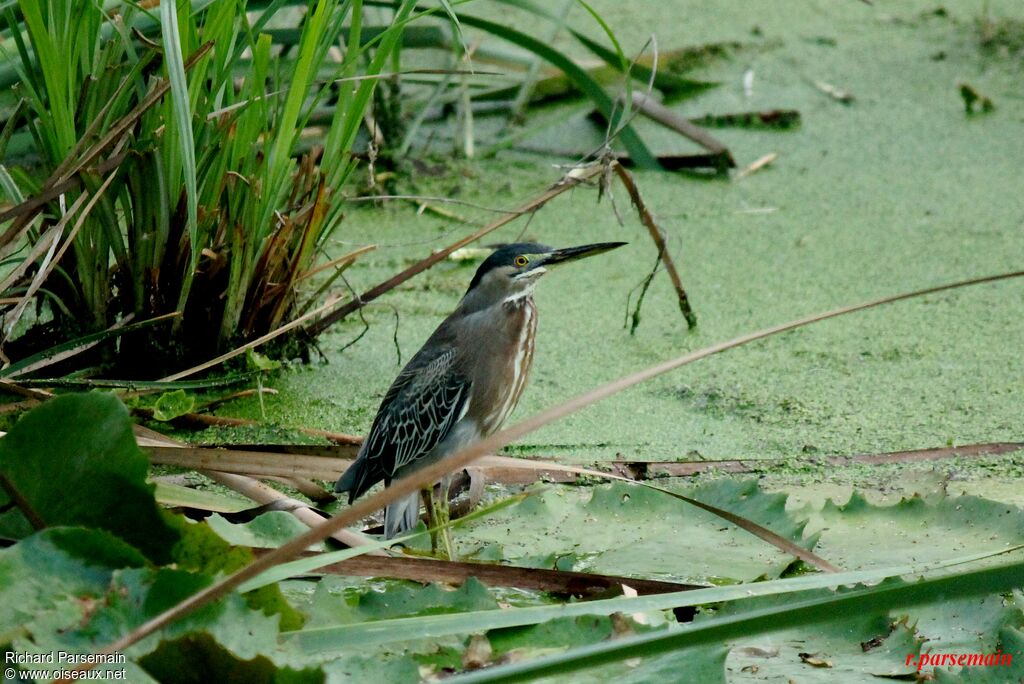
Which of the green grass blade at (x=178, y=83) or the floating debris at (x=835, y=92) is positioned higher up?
the green grass blade at (x=178, y=83)

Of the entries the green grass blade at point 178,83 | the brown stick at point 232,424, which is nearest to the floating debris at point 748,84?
the brown stick at point 232,424

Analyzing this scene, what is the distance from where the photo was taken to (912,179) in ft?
15.5

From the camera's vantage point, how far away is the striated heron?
2865 millimetres

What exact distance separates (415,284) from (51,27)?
1.68 meters

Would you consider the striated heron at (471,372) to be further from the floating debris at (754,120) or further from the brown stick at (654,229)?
the floating debris at (754,120)

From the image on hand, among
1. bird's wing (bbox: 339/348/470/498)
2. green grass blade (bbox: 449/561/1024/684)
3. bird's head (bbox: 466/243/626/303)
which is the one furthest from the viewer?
bird's head (bbox: 466/243/626/303)

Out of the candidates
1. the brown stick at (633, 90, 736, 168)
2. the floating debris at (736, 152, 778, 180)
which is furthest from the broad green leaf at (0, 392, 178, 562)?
the floating debris at (736, 152, 778, 180)

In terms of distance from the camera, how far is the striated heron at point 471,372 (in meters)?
2.87

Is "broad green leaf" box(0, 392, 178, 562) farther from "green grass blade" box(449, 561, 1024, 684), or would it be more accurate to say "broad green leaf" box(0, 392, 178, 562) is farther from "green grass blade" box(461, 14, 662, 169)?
"green grass blade" box(461, 14, 662, 169)

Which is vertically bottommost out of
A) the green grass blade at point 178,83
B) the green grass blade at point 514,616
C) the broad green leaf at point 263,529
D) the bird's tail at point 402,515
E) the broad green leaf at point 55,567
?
the bird's tail at point 402,515

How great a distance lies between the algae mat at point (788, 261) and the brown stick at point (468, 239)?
3.4 inches

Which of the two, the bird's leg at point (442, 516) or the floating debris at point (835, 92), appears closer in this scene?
the bird's leg at point (442, 516)

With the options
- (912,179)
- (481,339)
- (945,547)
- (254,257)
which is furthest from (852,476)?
(912,179)

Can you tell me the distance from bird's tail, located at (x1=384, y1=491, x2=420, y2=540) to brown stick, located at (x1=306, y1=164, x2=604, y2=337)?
0.55 m
